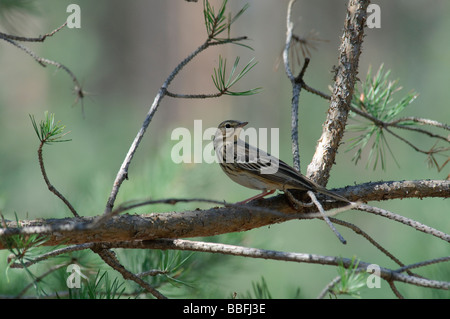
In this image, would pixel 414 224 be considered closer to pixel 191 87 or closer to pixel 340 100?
pixel 340 100

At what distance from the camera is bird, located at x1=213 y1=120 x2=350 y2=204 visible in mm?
1931

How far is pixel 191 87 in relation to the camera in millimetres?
7996

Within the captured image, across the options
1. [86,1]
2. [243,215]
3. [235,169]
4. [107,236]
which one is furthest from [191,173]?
[86,1]

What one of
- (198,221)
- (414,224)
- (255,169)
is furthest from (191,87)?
(414,224)

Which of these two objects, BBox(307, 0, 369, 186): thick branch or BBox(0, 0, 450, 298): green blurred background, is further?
BBox(0, 0, 450, 298): green blurred background

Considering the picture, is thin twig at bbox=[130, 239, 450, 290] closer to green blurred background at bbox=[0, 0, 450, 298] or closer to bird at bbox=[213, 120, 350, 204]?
bird at bbox=[213, 120, 350, 204]

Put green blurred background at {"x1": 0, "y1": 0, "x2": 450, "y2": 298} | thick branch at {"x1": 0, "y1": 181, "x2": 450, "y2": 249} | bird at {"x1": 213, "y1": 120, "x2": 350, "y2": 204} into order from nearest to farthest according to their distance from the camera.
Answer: thick branch at {"x1": 0, "y1": 181, "x2": 450, "y2": 249} < bird at {"x1": 213, "y1": 120, "x2": 350, "y2": 204} < green blurred background at {"x1": 0, "y1": 0, "x2": 450, "y2": 298}

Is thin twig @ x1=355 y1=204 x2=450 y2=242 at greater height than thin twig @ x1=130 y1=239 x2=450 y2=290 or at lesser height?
greater

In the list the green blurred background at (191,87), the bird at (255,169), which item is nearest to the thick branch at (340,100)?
the bird at (255,169)

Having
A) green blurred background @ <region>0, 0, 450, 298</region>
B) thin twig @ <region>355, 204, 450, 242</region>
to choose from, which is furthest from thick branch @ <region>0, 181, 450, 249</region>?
green blurred background @ <region>0, 0, 450, 298</region>

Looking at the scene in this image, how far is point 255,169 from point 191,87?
5.76m

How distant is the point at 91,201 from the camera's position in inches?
103

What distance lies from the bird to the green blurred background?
9.75 ft

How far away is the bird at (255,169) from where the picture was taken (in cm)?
193
